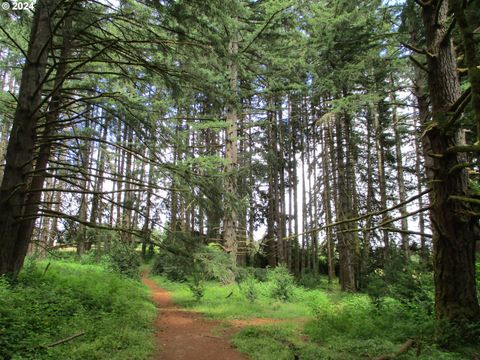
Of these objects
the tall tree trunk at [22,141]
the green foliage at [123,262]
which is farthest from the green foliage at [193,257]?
the green foliage at [123,262]

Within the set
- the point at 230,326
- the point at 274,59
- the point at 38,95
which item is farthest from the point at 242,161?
the point at 38,95

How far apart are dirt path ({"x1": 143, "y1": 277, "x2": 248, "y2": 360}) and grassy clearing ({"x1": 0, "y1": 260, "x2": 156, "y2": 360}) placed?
0.30 m

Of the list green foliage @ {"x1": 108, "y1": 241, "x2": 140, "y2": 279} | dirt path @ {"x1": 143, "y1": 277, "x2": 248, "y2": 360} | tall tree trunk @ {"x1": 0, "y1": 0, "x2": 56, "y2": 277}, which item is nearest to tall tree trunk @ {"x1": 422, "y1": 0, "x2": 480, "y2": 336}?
dirt path @ {"x1": 143, "y1": 277, "x2": 248, "y2": 360}

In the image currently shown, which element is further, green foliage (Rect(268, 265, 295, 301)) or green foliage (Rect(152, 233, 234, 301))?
green foliage (Rect(268, 265, 295, 301))

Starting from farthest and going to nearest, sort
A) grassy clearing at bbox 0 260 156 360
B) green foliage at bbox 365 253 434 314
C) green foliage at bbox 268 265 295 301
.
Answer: green foliage at bbox 268 265 295 301 → green foliage at bbox 365 253 434 314 → grassy clearing at bbox 0 260 156 360

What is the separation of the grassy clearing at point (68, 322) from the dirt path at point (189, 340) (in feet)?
1.00

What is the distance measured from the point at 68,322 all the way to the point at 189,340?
2268 mm

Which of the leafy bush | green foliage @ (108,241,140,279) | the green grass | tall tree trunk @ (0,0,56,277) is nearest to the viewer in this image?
tall tree trunk @ (0,0,56,277)

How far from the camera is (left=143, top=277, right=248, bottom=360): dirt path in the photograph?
589 centimetres

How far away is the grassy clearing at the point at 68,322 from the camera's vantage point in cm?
457

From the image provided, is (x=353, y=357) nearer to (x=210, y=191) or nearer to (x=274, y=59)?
(x=210, y=191)

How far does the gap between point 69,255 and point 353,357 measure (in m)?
20.1

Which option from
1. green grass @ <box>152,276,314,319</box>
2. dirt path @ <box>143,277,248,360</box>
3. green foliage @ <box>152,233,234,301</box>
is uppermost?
green foliage @ <box>152,233,234,301</box>

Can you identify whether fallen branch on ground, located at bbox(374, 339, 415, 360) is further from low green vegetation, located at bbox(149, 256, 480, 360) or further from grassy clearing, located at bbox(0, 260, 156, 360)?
grassy clearing, located at bbox(0, 260, 156, 360)
